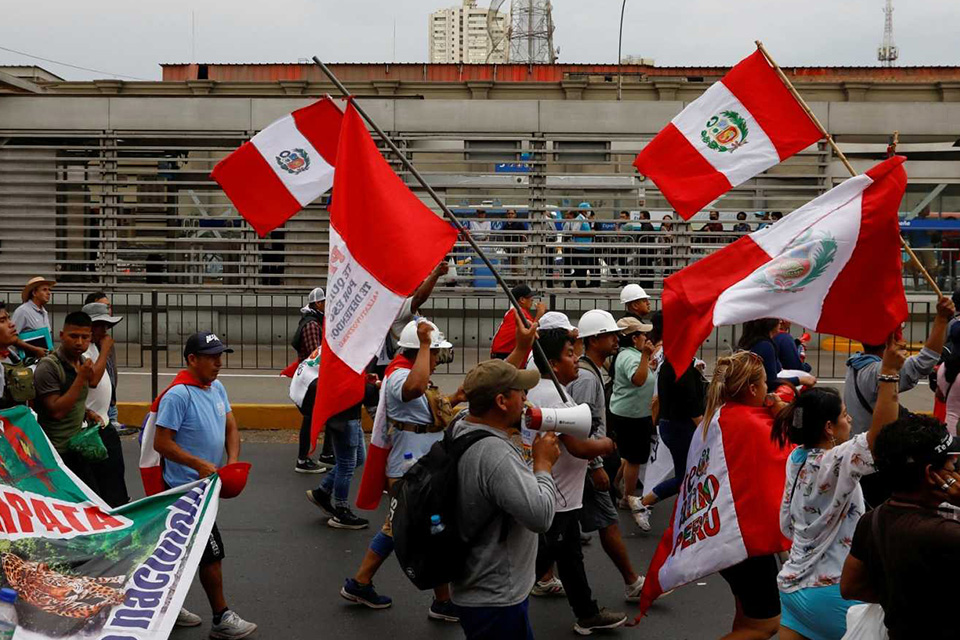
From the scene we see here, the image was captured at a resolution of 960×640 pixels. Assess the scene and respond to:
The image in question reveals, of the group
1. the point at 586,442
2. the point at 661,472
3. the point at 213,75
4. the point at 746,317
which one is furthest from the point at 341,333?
the point at 213,75

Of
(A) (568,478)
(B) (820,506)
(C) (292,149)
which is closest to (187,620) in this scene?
(A) (568,478)

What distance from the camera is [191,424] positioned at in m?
5.80

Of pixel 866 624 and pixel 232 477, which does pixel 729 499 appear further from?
pixel 232 477

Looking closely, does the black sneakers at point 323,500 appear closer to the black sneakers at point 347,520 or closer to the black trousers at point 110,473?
the black sneakers at point 347,520

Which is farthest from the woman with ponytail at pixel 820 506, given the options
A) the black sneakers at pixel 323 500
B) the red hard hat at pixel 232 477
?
the black sneakers at pixel 323 500

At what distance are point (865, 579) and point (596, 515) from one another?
8.86 feet

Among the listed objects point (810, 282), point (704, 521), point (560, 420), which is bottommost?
point (704, 521)

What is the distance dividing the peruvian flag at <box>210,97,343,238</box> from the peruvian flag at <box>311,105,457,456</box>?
1154 millimetres

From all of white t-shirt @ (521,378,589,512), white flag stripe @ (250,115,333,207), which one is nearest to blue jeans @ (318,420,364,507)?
white flag stripe @ (250,115,333,207)

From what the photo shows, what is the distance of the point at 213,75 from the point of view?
43344 millimetres

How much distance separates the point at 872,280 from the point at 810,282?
0.93 feet

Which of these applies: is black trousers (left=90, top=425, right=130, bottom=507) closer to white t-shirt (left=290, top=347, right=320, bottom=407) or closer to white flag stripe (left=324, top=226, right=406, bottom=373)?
white t-shirt (left=290, top=347, right=320, bottom=407)

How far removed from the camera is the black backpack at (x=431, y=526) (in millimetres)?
4117

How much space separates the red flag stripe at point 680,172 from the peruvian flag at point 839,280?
1.27 m
